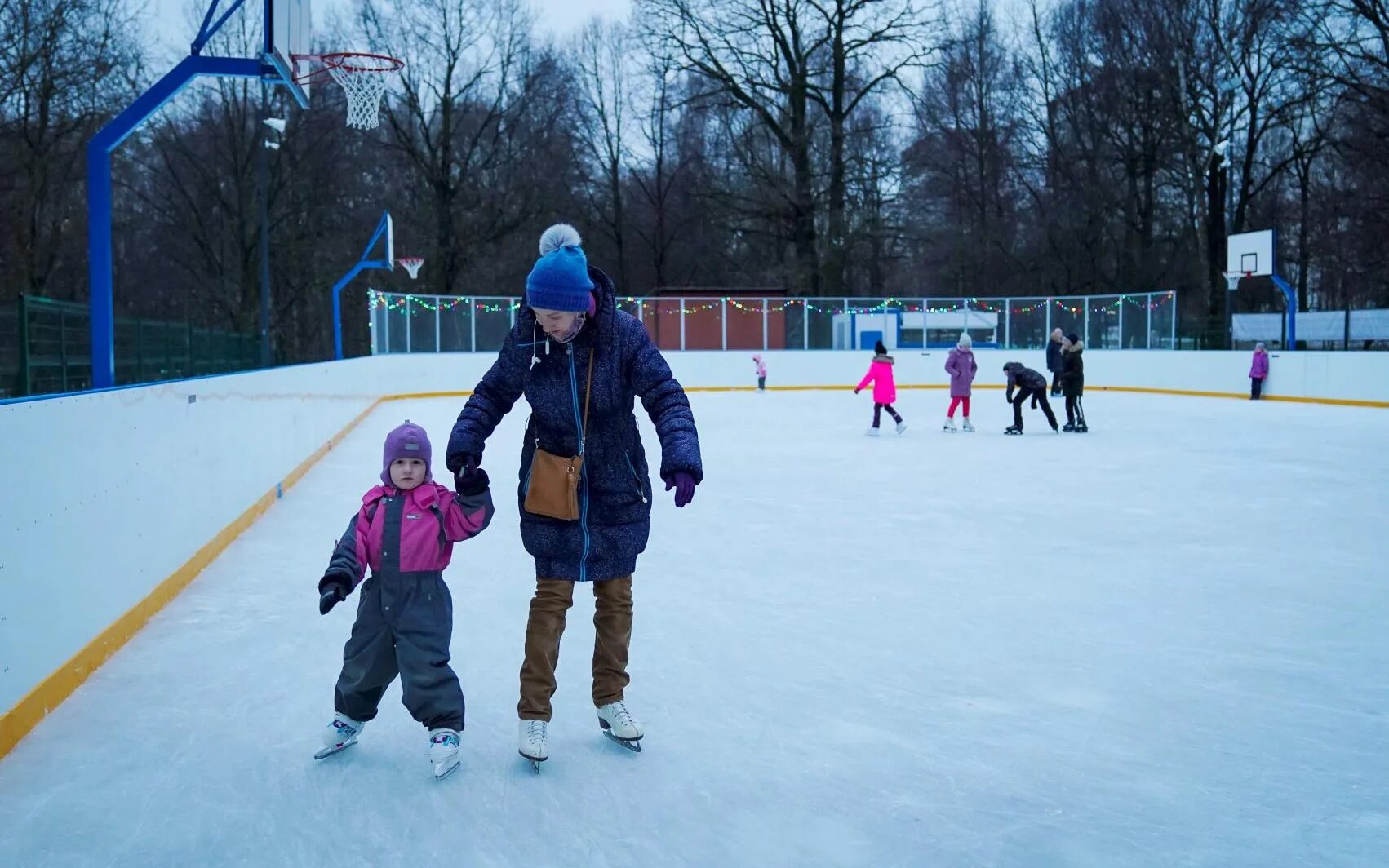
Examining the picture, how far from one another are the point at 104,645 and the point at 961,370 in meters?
11.4

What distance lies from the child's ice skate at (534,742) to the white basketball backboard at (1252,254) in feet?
74.9

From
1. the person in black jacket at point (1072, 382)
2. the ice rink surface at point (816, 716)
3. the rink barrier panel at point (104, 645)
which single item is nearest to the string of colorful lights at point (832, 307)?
the person in black jacket at point (1072, 382)

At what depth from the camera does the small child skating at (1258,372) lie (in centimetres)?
1966

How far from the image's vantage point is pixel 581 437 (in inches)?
120

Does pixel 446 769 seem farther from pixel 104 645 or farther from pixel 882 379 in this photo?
pixel 882 379

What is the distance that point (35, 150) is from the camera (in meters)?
22.4

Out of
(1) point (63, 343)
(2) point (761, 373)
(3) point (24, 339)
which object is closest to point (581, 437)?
(3) point (24, 339)

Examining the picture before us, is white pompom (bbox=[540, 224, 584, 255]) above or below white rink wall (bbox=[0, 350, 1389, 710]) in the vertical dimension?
above

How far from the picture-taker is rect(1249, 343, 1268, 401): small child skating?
19656 mm

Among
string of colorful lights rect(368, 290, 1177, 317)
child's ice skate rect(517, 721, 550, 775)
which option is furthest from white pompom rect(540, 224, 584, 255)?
string of colorful lights rect(368, 290, 1177, 317)

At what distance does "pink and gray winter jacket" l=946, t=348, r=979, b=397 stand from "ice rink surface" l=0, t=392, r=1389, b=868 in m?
7.07

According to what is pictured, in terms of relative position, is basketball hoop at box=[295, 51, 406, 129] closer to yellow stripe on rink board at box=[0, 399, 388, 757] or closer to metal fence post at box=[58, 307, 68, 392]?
metal fence post at box=[58, 307, 68, 392]

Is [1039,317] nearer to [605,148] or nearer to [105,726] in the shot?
[605,148]

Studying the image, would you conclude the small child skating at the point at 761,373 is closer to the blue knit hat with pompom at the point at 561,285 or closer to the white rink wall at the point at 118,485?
the white rink wall at the point at 118,485
